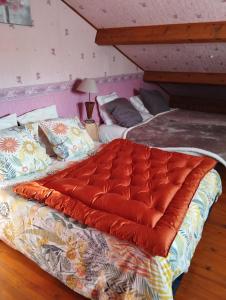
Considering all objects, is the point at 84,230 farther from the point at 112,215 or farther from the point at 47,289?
the point at 47,289

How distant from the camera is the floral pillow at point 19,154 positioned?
1876mm

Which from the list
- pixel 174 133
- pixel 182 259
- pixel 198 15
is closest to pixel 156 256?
pixel 182 259

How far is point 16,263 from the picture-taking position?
1.77 metres

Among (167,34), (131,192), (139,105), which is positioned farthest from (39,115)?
(139,105)

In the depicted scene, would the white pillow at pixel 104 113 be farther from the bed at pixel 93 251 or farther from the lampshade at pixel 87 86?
the bed at pixel 93 251

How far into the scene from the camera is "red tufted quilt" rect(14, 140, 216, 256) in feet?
4.10

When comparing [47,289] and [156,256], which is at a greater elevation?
[156,256]

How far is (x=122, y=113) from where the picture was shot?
324 centimetres

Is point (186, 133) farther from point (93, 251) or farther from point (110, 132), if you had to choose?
point (93, 251)

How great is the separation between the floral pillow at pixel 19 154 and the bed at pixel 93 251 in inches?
6.4

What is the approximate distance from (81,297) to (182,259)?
Result: 0.66m

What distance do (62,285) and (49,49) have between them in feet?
7.33

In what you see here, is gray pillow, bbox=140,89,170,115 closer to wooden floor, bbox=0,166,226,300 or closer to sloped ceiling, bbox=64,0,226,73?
sloped ceiling, bbox=64,0,226,73

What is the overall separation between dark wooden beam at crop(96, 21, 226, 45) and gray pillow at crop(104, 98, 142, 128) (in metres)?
0.75
